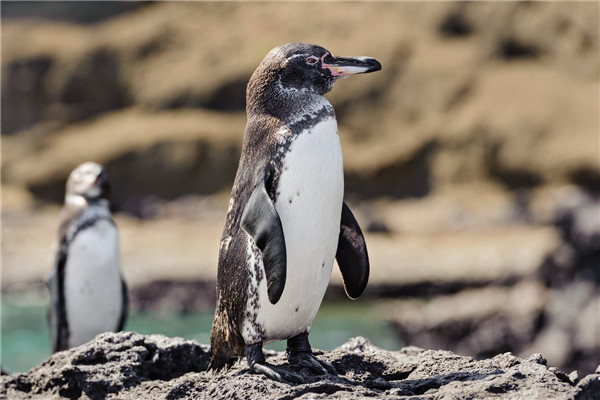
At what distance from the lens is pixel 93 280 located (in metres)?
5.86

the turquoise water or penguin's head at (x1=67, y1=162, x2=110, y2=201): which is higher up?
the turquoise water

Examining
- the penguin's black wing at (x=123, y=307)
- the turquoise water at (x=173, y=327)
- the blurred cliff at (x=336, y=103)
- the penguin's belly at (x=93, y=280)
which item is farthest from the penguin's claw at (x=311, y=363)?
the blurred cliff at (x=336, y=103)

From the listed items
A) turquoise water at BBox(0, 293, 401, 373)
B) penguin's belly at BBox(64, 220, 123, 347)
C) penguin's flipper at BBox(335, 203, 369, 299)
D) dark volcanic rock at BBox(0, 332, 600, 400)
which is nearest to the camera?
dark volcanic rock at BBox(0, 332, 600, 400)

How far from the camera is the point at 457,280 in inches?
604

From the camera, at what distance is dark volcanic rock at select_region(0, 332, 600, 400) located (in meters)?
2.66

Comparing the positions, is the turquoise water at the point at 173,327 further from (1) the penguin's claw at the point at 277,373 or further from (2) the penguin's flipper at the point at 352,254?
(1) the penguin's claw at the point at 277,373

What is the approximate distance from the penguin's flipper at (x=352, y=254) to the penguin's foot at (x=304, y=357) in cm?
32

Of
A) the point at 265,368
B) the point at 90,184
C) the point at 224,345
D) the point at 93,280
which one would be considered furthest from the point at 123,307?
the point at 265,368

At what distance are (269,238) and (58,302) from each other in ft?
11.5

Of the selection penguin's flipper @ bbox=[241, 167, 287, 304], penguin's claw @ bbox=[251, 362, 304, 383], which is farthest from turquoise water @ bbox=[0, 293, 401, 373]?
penguin's flipper @ bbox=[241, 167, 287, 304]

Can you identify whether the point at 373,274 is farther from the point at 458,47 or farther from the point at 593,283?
the point at 458,47

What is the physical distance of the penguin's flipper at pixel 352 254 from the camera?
3416mm

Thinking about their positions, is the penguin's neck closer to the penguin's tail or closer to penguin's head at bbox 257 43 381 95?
penguin's head at bbox 257 43 381 95

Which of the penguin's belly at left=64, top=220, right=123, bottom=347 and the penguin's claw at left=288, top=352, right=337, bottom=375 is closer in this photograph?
the penguin's claw at left=288, top=352, right=337, bottom=375
